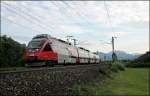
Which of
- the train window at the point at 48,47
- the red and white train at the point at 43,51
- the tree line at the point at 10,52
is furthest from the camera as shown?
the tree line at the point at 10,52

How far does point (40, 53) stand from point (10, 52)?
14568 millimetres

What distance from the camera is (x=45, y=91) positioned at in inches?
460

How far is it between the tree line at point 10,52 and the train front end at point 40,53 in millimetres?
10032

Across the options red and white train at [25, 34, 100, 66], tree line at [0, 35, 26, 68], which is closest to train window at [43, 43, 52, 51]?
red and white train at [25, 34, 100, 66]

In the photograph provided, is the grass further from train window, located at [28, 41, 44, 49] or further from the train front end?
train window, located at [28, 41, 44, 49]

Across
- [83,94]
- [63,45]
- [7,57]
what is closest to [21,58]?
[7,57]

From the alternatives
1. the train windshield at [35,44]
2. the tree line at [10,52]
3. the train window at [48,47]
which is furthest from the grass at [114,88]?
the tree line at [10,52]

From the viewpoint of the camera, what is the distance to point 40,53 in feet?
101

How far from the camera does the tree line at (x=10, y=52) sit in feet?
138

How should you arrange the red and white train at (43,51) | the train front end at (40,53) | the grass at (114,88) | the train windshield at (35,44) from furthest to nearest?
the train windshield at (35,44)
the red and white train at (43,51)
the train front end at (40,53)
the grass at (114,88)

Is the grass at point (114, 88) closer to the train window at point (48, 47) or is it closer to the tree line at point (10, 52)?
the train window at point (48, 47)

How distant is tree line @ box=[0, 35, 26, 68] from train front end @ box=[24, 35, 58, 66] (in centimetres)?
1003

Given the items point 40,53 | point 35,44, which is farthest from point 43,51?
point 35,44

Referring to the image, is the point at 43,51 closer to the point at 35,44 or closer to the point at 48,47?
the point at 48,47
